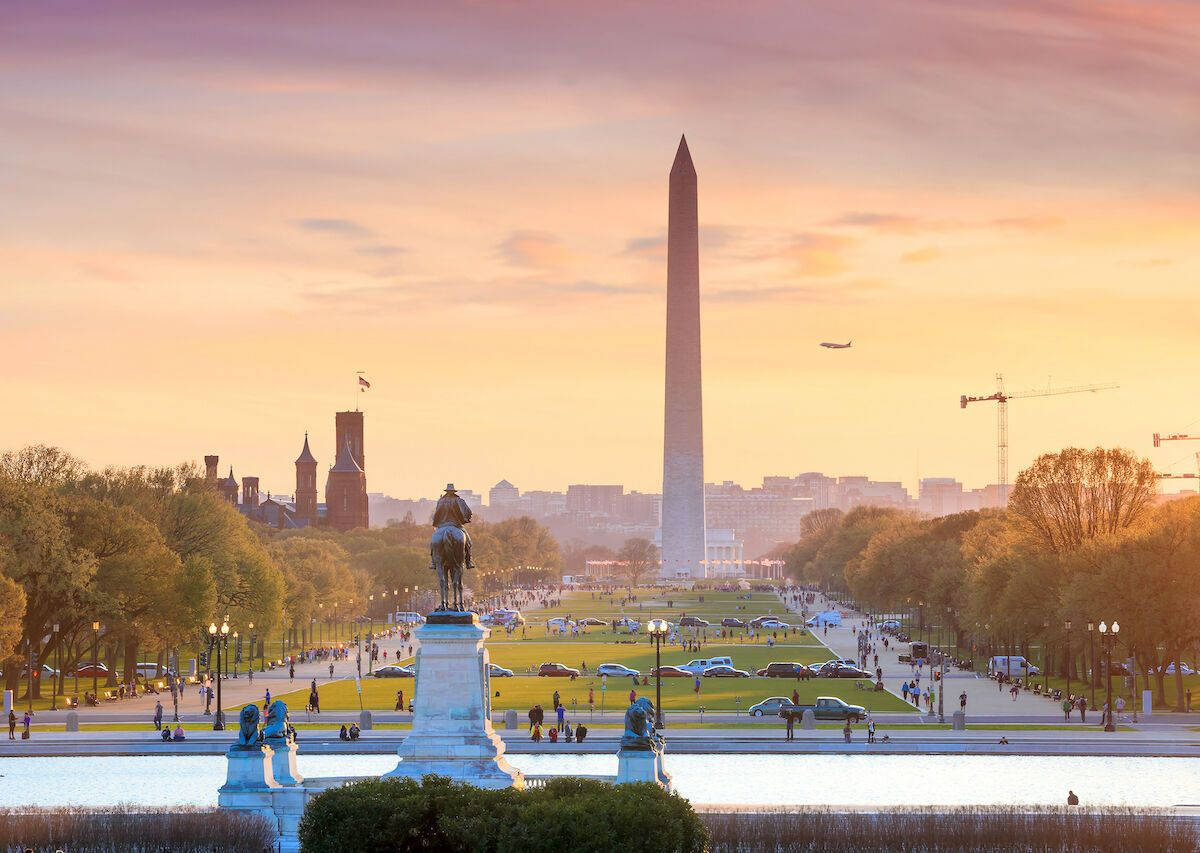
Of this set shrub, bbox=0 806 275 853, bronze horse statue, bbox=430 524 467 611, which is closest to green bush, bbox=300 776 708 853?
shrub, bbox=0 806 275 853

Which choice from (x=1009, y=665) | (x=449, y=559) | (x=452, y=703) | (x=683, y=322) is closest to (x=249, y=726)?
(x=452, y=703)

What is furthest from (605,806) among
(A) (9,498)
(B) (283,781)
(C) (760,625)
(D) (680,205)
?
(D) (680,205)

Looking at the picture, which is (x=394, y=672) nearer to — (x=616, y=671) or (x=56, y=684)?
(x=616, y=671)

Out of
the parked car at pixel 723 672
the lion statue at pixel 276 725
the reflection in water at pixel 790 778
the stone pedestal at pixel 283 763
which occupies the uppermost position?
the lion statue at pixel 276 725

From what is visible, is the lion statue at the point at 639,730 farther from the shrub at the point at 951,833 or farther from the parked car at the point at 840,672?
the parked car at the point at 840,672

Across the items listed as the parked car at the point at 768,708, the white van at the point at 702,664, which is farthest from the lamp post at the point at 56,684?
the white van at the point at 702,664

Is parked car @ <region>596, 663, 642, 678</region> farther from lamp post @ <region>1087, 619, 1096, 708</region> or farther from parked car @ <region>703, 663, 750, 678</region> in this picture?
lamp post @ <region>1087, 619, 1096, 708</region>

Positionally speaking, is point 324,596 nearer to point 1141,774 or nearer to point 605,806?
point 1141,774
